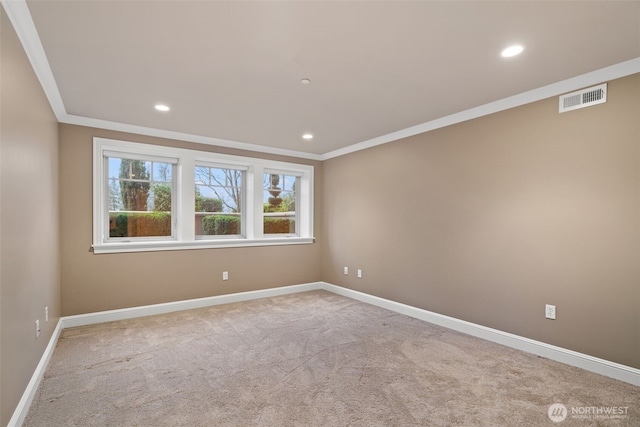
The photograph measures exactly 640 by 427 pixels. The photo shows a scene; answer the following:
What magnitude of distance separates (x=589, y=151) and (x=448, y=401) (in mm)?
2296

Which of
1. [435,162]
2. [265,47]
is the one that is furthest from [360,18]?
[435,162]

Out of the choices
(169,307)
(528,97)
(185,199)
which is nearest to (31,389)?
(169,307)

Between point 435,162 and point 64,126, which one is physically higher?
point 64,126

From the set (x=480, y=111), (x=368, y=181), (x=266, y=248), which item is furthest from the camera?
(x=266, y=248)

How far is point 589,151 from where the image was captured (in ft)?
8.61

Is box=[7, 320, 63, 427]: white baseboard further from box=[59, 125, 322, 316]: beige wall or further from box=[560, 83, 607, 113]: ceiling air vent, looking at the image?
box=[560, 83, 607, 113]: ceiling air vent

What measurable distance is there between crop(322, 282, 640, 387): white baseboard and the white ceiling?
2.27 meters

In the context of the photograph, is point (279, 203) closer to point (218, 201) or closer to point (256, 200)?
point (256, 200)

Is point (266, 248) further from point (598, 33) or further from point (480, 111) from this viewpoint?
point (598, 33)

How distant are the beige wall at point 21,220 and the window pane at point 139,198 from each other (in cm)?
112

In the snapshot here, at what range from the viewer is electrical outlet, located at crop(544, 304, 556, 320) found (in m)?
2.82

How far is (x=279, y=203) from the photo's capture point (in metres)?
5.52

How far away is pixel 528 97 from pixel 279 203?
3.80 m

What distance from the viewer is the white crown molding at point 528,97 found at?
2.45 m
